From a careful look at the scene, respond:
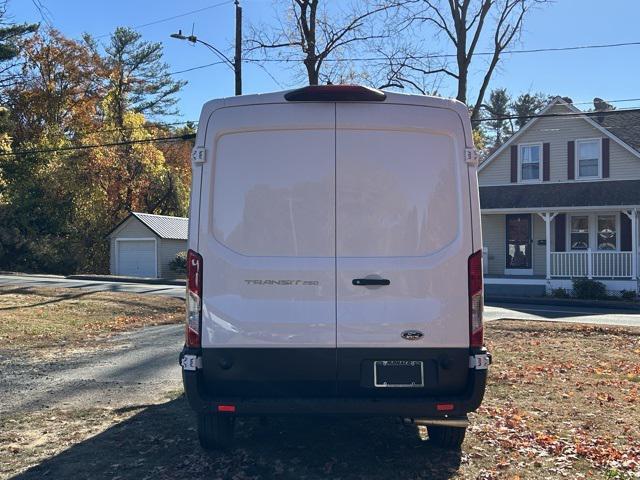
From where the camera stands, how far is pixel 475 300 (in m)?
4.26

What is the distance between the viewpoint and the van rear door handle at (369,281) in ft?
13.7

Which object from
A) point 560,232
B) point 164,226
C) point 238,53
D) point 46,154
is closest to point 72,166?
point 46,154

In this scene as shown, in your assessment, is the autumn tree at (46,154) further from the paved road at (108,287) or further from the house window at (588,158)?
the house window at (588,158)

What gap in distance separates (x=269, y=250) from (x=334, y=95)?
1144 millimetres

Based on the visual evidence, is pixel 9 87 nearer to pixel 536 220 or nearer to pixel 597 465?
pixel 536 220

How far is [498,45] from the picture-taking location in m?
22.1

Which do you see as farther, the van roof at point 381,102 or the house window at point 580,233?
the house window at point 580,233

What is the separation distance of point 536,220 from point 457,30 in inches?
362

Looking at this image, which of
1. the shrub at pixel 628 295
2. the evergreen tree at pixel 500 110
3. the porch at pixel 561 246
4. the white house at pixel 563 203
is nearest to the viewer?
the shrub at pixel 628 295

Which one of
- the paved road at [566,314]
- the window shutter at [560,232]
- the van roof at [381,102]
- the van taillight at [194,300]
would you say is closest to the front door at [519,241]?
the window shutter at [560,232]

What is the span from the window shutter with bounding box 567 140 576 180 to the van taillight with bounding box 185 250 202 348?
24263 millimetres

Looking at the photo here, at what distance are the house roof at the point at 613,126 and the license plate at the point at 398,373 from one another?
22.5 m

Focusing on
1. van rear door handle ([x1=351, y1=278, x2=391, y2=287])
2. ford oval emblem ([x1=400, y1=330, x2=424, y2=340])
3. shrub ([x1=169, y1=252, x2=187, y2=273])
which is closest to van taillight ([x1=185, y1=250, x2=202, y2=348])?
van rear door handle ([x1=351, y1=278, x2=391, y2=287])

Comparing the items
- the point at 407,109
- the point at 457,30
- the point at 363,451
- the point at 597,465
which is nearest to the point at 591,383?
the point at 597,465
